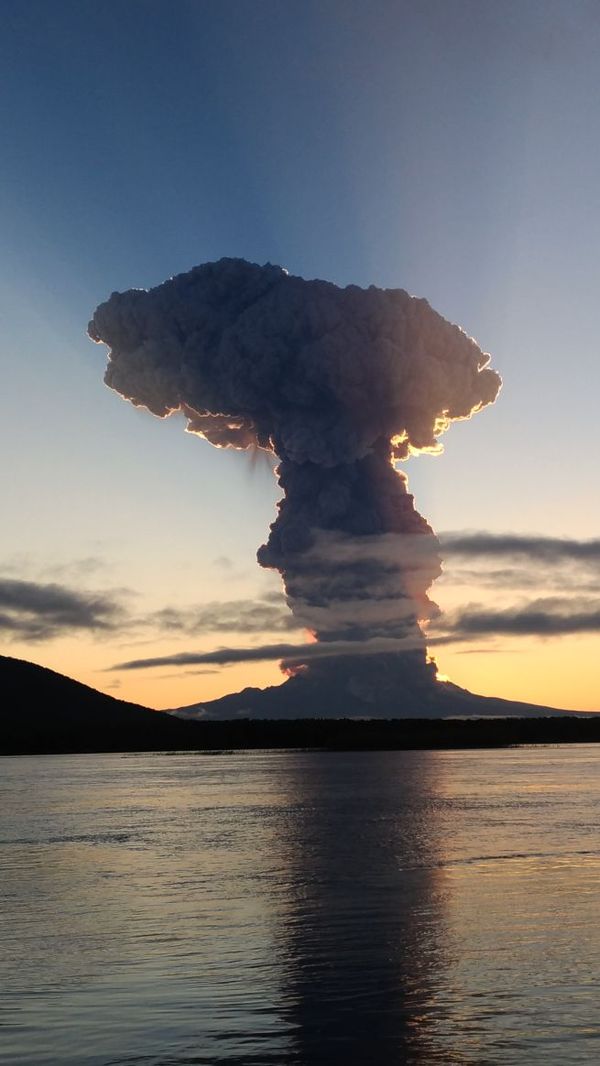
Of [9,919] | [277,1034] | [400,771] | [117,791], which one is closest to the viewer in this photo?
[277,1034]

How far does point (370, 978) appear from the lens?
20.9 meters

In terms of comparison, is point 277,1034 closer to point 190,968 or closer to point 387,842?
point 190,968

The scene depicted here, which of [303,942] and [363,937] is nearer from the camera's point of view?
[303,942]

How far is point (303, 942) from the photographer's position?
24.5 meters

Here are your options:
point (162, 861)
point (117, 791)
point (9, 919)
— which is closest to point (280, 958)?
point (9, 919)

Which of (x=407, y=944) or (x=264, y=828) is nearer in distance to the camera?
(x=407, y=944)

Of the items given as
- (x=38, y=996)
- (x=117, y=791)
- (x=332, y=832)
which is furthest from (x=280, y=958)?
(x=117, y=791)

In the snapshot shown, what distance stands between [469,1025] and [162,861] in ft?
81.5

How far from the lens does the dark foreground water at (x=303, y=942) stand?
16609mm

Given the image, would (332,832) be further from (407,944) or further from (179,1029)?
(179,1029)

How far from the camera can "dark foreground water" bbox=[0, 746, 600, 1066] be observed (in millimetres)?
16609

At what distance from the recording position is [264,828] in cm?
5334

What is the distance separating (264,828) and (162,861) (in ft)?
43.6

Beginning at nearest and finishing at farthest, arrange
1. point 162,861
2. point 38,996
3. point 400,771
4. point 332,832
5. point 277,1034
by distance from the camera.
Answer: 1. point 277,1034
2. point 38,996
3. point 162,861
4. point 332,832
5. point 400,771
